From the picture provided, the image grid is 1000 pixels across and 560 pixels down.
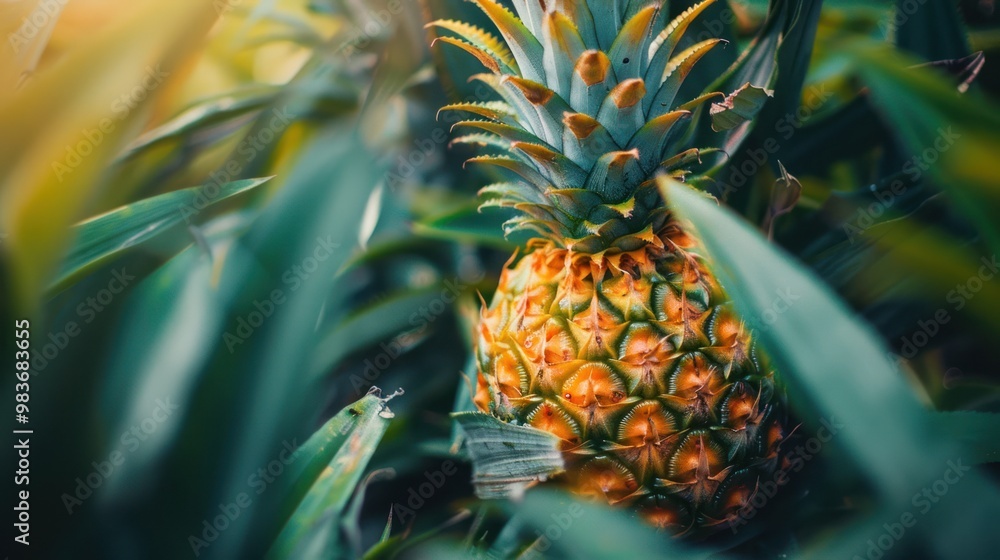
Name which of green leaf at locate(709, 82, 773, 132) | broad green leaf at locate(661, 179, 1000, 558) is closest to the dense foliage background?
broad green leaf at locate(661, 179, 1000, 558)

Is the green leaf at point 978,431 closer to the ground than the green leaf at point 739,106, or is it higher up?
closer to the ground

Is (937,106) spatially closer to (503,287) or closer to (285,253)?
(503,287)

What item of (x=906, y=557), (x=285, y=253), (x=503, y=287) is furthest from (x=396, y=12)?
(x=906, y=557)
